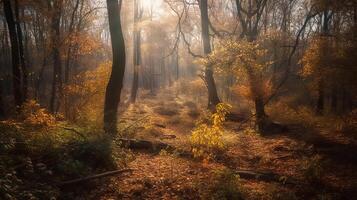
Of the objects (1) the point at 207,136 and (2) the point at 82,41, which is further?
(2) the point at 82,41

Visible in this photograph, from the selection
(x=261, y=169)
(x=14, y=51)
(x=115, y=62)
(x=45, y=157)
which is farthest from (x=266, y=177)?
(x=14, y=51)

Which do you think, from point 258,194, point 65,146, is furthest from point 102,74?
point 258,194

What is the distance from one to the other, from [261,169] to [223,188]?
2386 mm

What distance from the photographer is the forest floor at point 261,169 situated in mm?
7082

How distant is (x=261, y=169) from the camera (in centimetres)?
889

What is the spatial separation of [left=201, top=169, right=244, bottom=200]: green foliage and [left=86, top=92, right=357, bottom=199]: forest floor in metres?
0.11

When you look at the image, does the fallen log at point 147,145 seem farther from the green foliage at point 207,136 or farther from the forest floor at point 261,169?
the green foliage at point 207,136

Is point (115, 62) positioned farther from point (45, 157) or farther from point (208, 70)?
point (208, 70)

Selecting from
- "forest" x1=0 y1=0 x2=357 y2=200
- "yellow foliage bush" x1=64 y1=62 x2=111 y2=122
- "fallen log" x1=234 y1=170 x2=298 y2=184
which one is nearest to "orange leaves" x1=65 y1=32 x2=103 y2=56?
"forest" x1=0 y1=0 x2=357 y2=200

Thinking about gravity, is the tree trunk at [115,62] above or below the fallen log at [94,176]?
above

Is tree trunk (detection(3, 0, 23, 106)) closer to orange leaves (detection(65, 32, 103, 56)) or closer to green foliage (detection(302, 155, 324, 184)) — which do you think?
orange leaves (detection(65, 32, 103, 56))

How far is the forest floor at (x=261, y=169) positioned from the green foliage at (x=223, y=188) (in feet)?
0.37

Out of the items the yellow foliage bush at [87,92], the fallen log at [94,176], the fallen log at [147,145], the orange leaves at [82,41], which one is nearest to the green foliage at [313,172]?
the fallen log at [147,145]

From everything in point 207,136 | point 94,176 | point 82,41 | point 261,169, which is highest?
point 82,41
